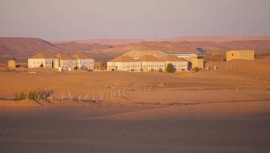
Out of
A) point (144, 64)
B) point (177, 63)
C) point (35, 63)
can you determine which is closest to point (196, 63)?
point (177, 63)

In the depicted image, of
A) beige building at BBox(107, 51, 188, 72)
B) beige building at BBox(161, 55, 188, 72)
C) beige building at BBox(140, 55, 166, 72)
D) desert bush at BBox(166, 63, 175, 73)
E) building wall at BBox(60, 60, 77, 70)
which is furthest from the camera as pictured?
beige building at BBox(161, 55, 188, 72)

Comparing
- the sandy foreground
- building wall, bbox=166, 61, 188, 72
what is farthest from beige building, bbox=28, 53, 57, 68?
the sandy foreground

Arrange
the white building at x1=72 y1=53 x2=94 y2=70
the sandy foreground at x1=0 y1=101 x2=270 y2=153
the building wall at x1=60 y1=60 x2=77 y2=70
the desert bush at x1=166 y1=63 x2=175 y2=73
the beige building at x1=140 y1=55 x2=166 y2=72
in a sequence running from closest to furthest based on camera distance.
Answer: the sandy foreground at x1=0 y1=101 x2=270 y2=153
the desert bush at x1=166 y1=63 x2=175 y2=73
the beige building at x1=140 y1=55 x2=166 y2=72
the building wall at x1=60 y1=60 x2=77 y2=70
the white building at x1=72 y1=53 x2=94 y2=70

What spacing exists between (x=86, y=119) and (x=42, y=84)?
20609mm

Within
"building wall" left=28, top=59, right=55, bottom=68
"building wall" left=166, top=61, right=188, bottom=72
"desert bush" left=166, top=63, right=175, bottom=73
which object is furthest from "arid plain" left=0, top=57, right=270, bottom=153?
"building wall" left=166, top=61, right=188, bottom=72

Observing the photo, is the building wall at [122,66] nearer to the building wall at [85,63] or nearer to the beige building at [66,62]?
the beige building at [66,62]

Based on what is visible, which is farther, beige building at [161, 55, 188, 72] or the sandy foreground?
beige building at [161, 55, 188, 72]

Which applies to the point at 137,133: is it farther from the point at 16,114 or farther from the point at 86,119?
the point at 16,114

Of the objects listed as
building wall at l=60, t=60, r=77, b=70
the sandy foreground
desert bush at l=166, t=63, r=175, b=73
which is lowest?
the sandy foreground

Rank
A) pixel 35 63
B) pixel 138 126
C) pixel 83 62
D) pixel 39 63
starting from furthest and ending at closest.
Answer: pixel 83 62
pixel 35 63
pixel 39 63
pixel 138 126

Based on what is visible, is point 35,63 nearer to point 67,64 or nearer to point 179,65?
point 67,64

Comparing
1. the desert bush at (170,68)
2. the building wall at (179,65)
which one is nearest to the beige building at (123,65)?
the desert bush at (170,68)

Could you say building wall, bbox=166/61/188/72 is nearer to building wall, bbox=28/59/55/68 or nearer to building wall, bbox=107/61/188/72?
building wall, bbox=107/61/188/72

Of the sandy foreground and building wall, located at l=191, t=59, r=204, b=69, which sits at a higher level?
building wall, located at l=191, t=59, r=204, b=69
